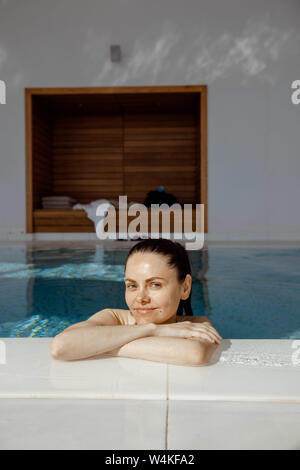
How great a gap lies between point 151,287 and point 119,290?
1947mm

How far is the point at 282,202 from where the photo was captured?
6895 millimetres

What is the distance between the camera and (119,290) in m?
3.29

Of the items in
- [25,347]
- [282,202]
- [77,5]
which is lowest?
[25,347]

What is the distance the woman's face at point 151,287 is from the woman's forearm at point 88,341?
0.15 m

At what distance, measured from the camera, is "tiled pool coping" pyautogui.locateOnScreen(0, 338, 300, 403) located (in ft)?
3.00

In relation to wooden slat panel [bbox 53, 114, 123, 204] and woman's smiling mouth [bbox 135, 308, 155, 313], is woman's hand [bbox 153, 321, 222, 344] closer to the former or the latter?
woman's smiling mouth [bbox 135, 308, 155, 313]

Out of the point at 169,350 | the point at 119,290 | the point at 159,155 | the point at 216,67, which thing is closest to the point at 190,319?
the point at 169,350

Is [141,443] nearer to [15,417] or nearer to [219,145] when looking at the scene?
[15,417]

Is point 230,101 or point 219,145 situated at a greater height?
point 230,101

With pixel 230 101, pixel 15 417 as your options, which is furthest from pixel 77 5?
pixel 15 417

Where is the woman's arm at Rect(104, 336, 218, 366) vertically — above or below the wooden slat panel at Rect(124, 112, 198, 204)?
below

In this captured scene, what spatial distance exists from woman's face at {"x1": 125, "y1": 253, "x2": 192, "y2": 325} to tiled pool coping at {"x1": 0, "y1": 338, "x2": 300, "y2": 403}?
22 cm

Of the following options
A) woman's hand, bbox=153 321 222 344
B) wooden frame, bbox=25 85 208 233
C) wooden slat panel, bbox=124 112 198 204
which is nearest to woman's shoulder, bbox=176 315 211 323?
woman's hand, bbox=153 321 222 344
